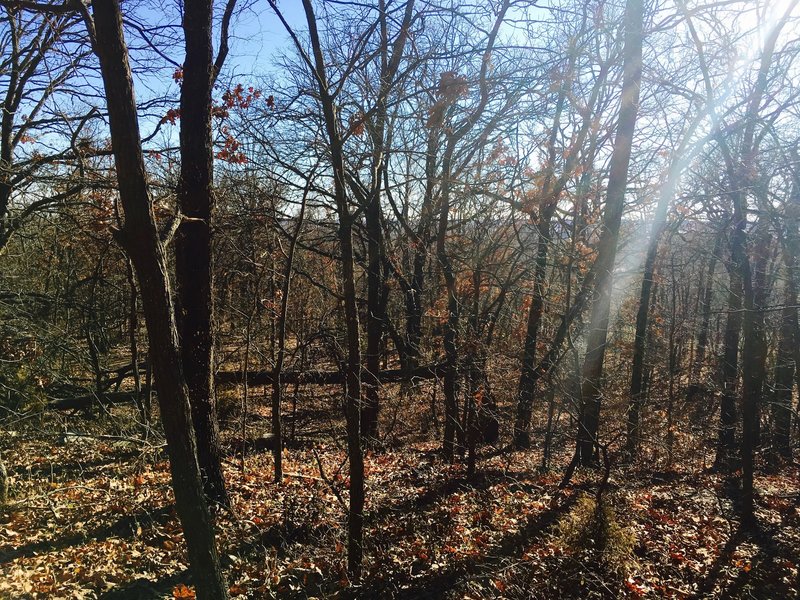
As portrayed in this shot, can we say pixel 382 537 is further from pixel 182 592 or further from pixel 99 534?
pixel 99 534

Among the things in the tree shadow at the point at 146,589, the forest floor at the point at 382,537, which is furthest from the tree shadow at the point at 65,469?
the tree shadow at the point at 146,589

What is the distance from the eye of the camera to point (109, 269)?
13625 millimetres

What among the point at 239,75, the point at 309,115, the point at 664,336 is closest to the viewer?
the point at 309,115

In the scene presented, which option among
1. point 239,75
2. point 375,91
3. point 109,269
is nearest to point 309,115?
point 375,91

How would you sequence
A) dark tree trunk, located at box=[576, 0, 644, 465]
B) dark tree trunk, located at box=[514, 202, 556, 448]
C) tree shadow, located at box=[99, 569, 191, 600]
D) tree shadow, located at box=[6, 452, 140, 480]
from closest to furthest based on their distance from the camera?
1. tree shadow, located at box=[99, 569, 191, 600]
2. tree shadow, located at box=[6, 452, 140, 480]
3. dark tree trunk, located at box=[576, 0, 644, 465]
4. dark tree trunk, located at box=[514, 202, 556, 448]

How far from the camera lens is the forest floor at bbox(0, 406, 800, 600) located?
5352mm

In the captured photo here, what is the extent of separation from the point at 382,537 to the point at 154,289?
4728mm

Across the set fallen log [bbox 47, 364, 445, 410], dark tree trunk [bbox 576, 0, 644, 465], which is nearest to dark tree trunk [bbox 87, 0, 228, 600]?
fallen log [bbox 47, 364, 445, 410]

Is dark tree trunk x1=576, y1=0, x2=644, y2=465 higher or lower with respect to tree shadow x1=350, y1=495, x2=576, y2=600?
higher

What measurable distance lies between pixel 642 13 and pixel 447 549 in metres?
9.64

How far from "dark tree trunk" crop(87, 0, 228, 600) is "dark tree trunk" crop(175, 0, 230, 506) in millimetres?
2573

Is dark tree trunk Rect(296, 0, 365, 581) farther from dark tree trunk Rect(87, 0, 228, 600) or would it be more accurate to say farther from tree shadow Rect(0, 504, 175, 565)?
tree shadow Rect(0, 504, 175, 565)

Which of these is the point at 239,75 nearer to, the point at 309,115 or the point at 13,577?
the point at 309,115

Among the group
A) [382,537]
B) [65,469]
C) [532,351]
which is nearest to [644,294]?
[532,351]
